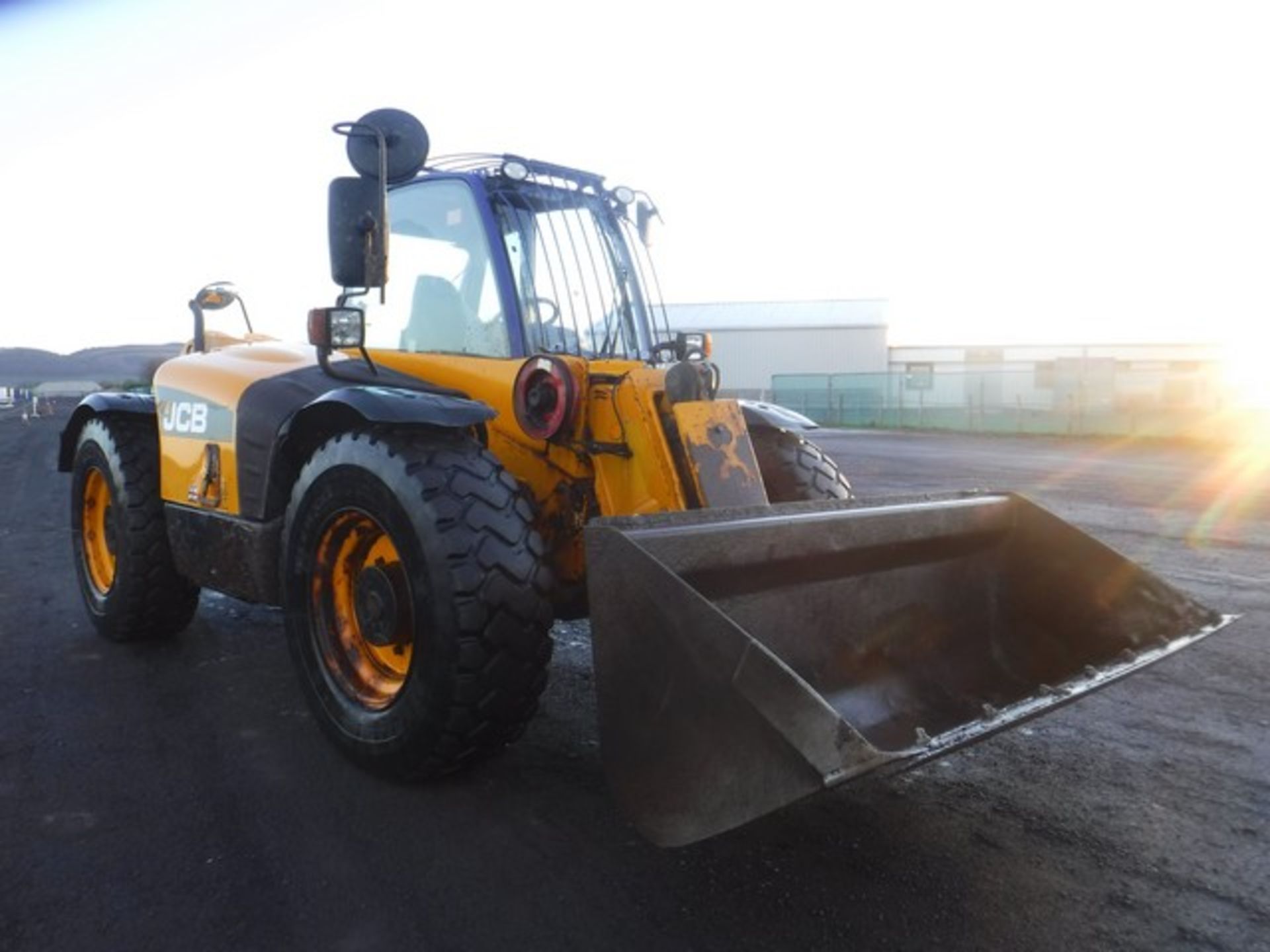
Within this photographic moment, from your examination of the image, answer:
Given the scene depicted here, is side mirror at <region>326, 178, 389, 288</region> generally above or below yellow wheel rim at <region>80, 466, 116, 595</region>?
above

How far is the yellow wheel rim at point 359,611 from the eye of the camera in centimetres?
346

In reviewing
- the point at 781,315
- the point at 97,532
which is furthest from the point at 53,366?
the point at 97,532

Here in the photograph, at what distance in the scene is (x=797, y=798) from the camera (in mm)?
2266

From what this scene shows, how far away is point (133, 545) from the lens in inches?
194

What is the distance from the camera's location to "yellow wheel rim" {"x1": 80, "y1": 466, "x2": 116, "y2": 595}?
18.4 ft

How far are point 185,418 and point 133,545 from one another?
778 mm

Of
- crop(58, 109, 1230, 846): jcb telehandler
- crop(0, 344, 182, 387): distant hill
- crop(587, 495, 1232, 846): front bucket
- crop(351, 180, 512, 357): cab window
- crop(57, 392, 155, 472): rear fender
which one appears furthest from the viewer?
crop(0, 344, 182, 387): distant hill

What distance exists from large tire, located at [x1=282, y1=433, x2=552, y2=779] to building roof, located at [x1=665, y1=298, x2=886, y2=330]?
1892 inches

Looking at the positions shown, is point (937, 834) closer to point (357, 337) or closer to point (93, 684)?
point (357, 337)

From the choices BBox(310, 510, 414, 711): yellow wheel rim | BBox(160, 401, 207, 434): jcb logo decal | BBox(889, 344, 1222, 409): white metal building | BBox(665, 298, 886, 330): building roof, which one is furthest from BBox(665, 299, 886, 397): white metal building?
BBox(310, 510, 414, 711): yellow wheel rim

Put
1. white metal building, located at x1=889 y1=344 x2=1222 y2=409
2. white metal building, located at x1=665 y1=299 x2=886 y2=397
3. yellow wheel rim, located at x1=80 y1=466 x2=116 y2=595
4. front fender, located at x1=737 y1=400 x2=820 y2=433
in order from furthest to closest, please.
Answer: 1. white metal building, located at x1=665 y1=299 x2=886 y2=397
2. white metal building, located at x1=889 y1=344 x2=1222 y2=409
3. yellow wheel rim, located at x1=80 y1=466 x2=116 y2=595
4. front fender, located at x1=737 y1=400 x2=820 y2=433

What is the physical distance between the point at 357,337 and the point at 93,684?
7.20 ft

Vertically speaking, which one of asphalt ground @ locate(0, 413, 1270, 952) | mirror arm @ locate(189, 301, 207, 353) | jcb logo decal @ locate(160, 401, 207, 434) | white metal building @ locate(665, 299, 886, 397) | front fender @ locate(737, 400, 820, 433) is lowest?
asphalt ground @ locate(0, 413, 1270, 952)

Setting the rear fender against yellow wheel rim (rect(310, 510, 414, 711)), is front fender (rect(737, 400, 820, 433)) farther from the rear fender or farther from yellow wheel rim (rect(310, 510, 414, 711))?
the rear fender
